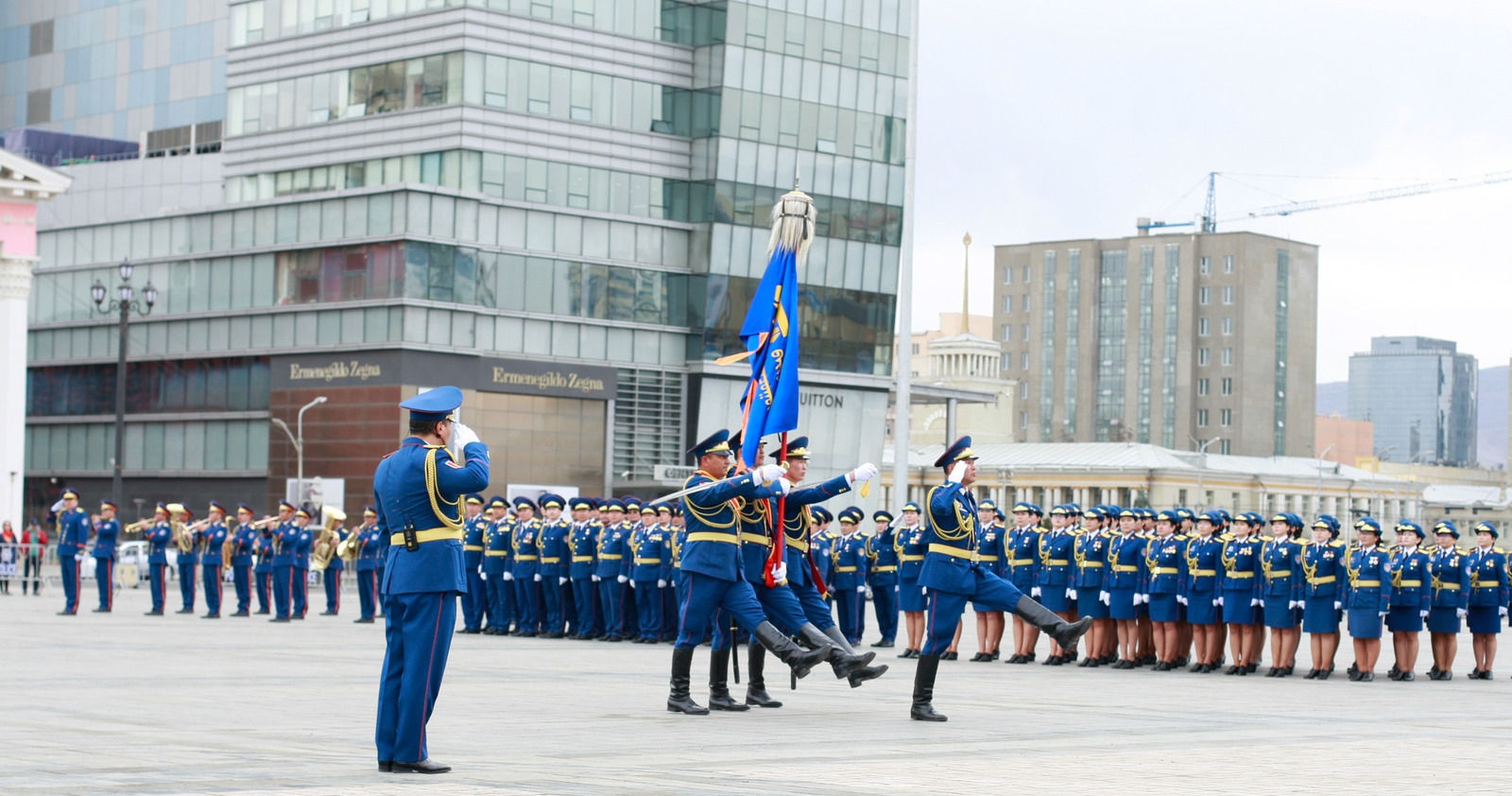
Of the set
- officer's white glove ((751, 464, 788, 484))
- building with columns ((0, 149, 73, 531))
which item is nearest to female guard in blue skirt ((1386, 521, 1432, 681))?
officer's white glove ((751, 464, 788, 484))

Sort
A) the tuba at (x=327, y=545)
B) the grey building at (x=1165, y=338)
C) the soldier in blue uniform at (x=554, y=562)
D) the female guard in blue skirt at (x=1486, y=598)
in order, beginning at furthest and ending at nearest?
the grey building at (x=1165, y=338)
the tuba at (x=327, y=545)
the soldier in blue uniform at (x=554, y=562)
the female guard in blue skirt at (x=1486, y=598)

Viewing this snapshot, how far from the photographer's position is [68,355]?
216 ft

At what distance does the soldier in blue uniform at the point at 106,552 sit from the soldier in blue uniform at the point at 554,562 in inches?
295

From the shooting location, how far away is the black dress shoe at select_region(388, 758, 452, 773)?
33.9ft

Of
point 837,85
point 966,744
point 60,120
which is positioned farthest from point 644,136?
point 966,744

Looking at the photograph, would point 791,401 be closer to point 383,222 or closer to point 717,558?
point 717,558

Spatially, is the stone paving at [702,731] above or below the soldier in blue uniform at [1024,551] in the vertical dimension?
below

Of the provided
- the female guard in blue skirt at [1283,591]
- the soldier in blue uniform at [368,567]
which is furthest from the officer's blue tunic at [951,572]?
the soldier in blue uniform at [368,567]

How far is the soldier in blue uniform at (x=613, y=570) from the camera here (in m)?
26.3

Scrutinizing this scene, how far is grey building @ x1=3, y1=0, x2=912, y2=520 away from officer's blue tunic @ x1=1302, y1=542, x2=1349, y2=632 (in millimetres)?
36957

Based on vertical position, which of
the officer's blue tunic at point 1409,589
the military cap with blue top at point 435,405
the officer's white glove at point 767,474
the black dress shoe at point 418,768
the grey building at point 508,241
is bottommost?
the black dress shoe at point 418,768

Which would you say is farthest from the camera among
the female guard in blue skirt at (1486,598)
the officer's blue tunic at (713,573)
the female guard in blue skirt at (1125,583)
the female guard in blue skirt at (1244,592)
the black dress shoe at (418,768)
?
the female guard in blue skirt at (1125,583)

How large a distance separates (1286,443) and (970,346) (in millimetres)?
25206

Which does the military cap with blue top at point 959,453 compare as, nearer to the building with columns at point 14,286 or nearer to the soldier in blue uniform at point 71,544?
the soldier in blue uniform at point 71,544
